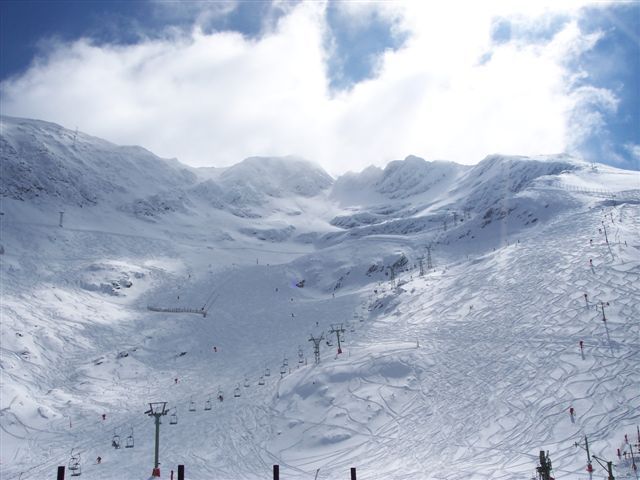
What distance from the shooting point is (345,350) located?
56.8 m

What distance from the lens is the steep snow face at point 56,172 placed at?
149 m

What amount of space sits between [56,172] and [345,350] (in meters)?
139

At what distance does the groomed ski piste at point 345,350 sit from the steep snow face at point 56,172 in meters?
33.3

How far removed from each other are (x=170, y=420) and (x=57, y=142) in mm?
169337

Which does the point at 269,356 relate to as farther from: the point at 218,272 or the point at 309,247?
the point at 309,247

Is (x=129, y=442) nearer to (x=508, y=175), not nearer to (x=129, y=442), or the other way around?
(x=129, y=442)

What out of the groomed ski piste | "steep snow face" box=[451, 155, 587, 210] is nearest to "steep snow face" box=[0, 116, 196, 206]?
the groomed ski piste

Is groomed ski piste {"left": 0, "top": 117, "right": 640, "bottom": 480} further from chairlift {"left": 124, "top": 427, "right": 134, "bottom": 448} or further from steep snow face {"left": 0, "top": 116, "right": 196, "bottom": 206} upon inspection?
steep snow face {"left": 0, "top": 116, "right": 196, "bottom": 206}

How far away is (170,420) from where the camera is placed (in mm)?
49188

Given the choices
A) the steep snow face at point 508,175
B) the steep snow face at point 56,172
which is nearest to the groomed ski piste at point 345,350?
the steep snow face at point 508,175

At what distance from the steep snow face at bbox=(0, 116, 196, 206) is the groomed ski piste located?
3327 centimetres

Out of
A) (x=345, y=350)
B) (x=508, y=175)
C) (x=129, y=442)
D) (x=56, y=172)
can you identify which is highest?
(x=56, y=172)

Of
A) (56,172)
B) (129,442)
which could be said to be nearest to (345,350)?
(129,442)

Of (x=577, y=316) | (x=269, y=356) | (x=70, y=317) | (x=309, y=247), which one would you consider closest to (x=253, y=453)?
(x=269, y=356)
